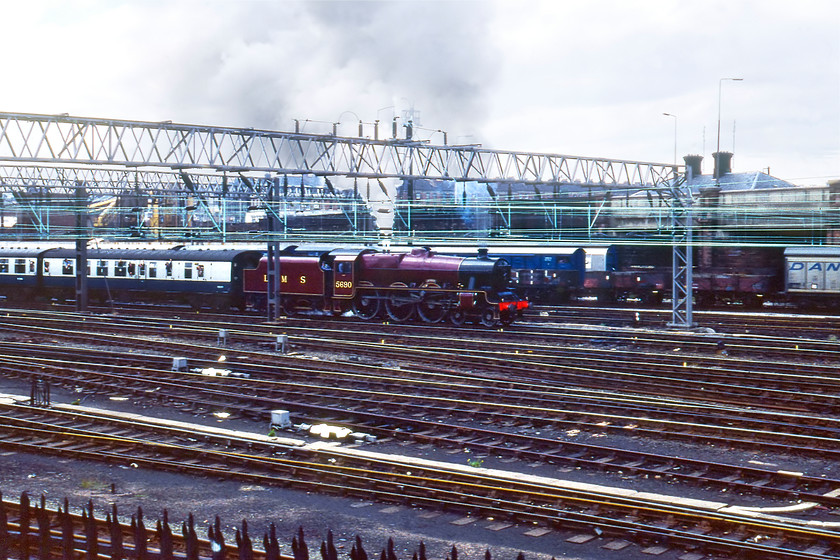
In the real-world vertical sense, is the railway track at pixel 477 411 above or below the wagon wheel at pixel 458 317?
below

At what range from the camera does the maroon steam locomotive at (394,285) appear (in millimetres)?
32781

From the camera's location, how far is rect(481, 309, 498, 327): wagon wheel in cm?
3312

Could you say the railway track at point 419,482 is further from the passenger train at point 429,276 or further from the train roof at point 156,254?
the train roof at point 156,254

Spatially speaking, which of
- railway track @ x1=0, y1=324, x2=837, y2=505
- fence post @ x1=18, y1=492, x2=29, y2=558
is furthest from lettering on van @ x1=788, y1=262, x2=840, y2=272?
fence post @ x1=18, y1=492, x2=29, y2=558

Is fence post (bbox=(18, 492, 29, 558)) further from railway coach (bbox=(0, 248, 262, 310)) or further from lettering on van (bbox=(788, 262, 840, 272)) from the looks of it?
lettering on van (bbox=(788, 262, 840, 272))

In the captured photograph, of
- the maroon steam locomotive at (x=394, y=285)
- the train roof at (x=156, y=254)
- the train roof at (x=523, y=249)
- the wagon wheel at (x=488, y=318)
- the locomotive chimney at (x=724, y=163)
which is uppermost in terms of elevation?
the locomotive chimney at (x=724, y=163)

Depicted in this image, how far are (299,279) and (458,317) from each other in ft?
26.1

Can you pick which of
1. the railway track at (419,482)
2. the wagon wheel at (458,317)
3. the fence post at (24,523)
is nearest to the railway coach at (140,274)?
the wagon wheel at (458,317)

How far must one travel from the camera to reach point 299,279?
124ft

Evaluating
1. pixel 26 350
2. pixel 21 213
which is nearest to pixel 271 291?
pixel 26 350

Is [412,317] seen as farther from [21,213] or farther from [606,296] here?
[21,213]

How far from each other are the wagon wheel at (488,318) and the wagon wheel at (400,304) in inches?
110

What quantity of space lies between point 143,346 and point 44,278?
2257 centimetres

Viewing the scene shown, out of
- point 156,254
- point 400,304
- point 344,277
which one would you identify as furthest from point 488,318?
point 156,254
